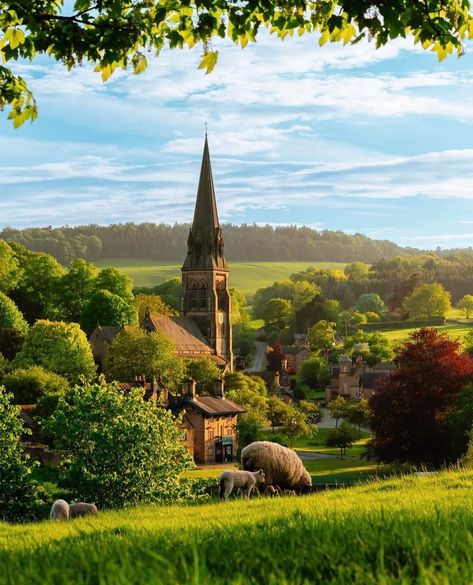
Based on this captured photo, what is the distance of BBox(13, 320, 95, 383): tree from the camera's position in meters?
82.1

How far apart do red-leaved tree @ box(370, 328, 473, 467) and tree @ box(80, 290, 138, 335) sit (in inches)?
2315

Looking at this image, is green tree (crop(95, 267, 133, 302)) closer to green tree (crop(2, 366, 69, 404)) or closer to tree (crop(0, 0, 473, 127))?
green tree (crop(2, 366, 69, 404))

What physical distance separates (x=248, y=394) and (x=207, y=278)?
160 feet

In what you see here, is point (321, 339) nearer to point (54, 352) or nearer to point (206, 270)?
point (206, 270)

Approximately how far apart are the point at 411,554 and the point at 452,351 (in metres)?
49.3

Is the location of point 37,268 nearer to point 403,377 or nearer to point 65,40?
point 403,377

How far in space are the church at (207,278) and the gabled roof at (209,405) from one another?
170 ft

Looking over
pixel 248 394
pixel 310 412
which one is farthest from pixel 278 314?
pixel 248 394

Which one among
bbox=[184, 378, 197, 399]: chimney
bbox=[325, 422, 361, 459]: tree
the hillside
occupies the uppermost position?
the hillside

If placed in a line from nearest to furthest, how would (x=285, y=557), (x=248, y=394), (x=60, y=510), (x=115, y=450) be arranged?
(x=285, y=557) → (x=60, y=510) → (x=115, y=450) → (x=248, y=394)

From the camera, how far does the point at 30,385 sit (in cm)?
7025

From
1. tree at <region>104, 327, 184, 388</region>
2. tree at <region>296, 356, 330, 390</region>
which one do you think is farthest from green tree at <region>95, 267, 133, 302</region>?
tree at <region>296, 356, 330, 390</region>

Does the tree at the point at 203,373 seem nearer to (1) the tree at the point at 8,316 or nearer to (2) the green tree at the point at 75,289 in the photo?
(1) the tree at the point at 8,316

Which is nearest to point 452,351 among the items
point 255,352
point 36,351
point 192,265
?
point 36,351
